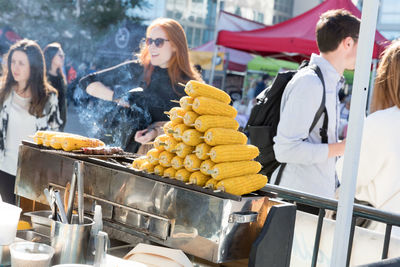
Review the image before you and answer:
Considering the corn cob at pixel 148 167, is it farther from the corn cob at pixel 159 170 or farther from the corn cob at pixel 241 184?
the corn cob at pixel 241 184

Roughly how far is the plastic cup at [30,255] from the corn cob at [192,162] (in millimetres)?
576

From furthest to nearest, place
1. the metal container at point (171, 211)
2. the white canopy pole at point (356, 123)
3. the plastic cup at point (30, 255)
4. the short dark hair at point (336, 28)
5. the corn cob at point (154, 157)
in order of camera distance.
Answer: the short dark hair at point (336, 28), the corn cob at point (154, 157), the metal container at point (171, 211), the white canopy pole at point (356, 123), the plastic cup at point (30, 255)

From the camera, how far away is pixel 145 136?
3.62 metres

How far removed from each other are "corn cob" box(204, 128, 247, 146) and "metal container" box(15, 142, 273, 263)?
18 cm

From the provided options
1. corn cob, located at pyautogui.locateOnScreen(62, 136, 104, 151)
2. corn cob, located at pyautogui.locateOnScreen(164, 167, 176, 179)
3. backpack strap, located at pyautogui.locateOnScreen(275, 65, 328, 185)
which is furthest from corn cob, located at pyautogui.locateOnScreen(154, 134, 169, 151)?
backpack strap, located at pyautogui.locateOnScreen(275, 65, 328, 185)

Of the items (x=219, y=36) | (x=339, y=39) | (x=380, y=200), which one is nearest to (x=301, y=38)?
(x=219, y=36)

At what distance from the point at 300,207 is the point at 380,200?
0.54 m

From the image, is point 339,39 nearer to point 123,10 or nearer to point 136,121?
point 136,121

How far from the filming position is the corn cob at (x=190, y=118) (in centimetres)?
201

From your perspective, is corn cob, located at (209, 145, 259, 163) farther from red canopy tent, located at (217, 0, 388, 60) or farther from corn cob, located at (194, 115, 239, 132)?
red canopy tent, located at (217, 0, 388, 60)

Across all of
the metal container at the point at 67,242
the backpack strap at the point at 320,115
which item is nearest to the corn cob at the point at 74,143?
the metal container at the point at 67,242

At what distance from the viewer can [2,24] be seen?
6.59 meters

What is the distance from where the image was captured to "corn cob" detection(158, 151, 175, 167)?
2.05 metres

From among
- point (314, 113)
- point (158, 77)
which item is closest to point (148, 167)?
point (314, 113)
